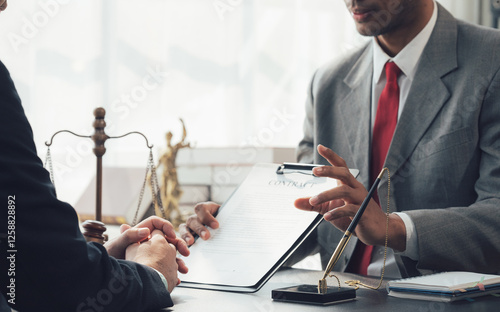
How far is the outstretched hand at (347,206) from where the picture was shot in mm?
1292

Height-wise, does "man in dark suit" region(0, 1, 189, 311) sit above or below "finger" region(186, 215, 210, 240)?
above

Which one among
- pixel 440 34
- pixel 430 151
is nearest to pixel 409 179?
pixel 430 151

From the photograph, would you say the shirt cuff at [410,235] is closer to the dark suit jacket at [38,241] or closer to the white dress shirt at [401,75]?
the white dress shirt at [401,75]

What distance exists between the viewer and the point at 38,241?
0.89m

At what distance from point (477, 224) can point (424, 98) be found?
39 cm

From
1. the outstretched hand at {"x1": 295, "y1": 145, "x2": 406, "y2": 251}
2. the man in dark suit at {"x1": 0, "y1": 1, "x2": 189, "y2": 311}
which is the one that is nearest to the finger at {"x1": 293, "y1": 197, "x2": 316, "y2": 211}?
the outstretched hand at {"x1": 295, "y1": 145, "x2": 406, "y2": 251}

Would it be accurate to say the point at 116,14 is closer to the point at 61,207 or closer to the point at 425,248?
the point at 425,248

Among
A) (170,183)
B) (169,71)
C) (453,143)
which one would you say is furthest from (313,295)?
(169,71)

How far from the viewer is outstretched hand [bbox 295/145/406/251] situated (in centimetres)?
129

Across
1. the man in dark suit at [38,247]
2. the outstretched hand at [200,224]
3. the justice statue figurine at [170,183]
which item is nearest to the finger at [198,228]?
the outstretched hand at [200,224]

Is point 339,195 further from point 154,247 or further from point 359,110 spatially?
point 359,110

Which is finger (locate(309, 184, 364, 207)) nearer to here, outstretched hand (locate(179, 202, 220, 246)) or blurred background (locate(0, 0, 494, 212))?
outstretched hand (locate(179, 202, 220, 246))

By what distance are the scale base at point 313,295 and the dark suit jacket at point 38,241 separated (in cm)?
31

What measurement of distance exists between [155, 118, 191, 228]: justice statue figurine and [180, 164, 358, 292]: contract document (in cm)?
110
